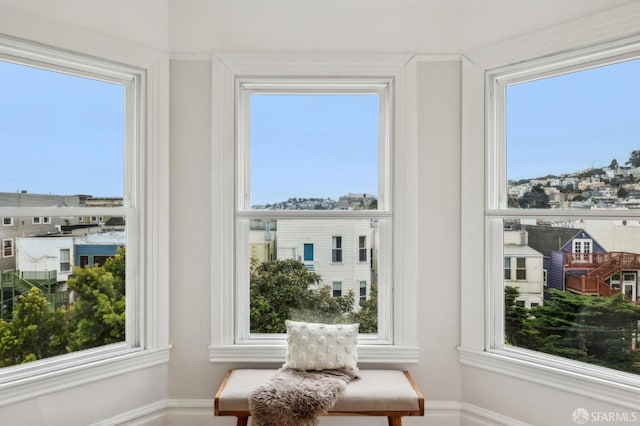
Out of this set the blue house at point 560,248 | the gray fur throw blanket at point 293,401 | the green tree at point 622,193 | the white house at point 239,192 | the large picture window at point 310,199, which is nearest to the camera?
the gray fur throw blanket at point 293,401

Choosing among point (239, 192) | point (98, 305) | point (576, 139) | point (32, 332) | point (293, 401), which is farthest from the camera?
point (239, 192)

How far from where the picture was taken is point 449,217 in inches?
93.4

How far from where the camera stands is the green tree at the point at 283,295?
8.03ft

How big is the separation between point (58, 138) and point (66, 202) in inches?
12.3

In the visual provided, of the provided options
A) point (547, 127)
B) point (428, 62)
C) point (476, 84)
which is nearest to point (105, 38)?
point (428, 62)

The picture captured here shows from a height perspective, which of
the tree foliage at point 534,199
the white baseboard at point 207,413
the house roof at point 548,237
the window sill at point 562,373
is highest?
the tree foliage at point 534,199

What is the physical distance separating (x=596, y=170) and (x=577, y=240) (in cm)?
34

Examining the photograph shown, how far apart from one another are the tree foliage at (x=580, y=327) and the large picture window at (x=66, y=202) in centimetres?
203

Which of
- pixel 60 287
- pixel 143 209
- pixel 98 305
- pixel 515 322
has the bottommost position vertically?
pixel 515 322

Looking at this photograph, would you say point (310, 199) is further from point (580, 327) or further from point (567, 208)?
point (580, 327)

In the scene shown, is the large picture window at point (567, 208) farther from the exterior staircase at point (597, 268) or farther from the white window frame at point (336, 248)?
the white window frame at point (336, 248)

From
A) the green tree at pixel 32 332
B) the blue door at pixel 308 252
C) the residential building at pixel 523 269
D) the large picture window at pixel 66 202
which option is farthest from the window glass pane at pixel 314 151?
the green tree at pixel 32 332

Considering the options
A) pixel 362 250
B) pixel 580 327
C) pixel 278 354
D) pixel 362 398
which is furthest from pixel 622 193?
pixel 278 354

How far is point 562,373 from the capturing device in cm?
203
